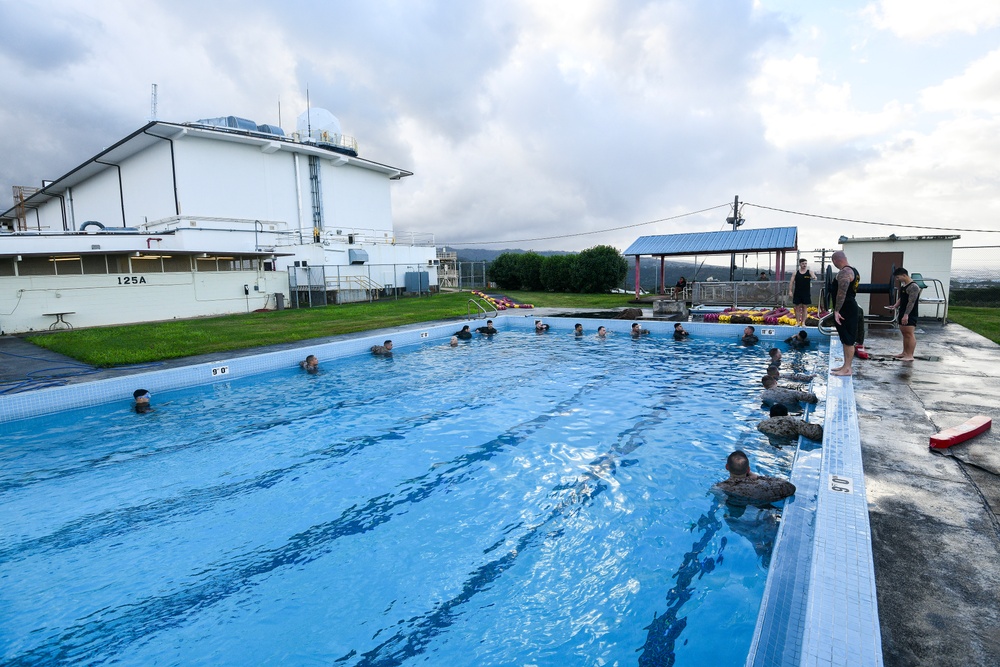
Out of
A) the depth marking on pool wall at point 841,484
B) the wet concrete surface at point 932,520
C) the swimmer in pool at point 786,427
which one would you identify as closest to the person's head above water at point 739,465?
the wet concrete surface at point 932,520

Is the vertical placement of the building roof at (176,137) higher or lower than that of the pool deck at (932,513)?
higher

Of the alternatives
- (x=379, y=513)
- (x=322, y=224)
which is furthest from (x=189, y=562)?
(x=322, y=224)

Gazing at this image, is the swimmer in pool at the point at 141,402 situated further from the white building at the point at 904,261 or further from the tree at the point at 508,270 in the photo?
the tree at the point at 508,270

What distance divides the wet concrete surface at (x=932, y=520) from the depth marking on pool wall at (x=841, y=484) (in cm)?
13

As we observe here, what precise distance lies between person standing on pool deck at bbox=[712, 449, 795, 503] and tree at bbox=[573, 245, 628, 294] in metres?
30.1

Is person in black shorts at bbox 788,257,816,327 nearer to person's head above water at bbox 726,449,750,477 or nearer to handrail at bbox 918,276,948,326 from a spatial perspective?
handrail at bbox 918,276,948,326

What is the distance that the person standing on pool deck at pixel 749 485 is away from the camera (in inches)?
187

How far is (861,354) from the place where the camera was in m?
9.12

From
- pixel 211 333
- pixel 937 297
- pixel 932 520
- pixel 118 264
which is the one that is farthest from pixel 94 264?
pixel 937 297

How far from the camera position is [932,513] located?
3396 mm

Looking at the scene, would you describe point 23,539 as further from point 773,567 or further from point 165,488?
point 773,567

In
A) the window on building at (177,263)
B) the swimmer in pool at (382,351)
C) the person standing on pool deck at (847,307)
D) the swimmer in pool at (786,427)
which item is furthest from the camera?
the window on building at (177,263)

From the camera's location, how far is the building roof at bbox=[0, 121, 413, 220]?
28.1 metres

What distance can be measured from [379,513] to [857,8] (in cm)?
1838
